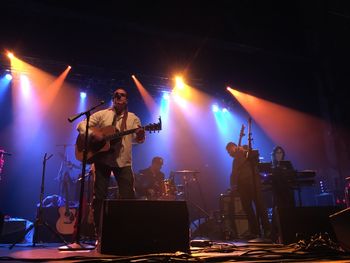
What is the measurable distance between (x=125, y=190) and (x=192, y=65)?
6.94 metres

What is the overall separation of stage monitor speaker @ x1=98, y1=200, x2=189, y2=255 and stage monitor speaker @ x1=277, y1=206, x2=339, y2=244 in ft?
4.79

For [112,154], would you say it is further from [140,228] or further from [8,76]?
[8,76]

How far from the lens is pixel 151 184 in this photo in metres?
9.04

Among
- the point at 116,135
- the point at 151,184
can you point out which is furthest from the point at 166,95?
the point at 116,135

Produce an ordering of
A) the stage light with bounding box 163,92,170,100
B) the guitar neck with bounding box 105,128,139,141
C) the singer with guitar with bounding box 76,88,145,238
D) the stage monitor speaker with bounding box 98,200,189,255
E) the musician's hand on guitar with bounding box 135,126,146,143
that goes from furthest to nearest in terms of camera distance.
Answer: the stage light with bounding box 163,92,170,100 < the musician's hand on guitar with bounding box 135,126,146,143 < the guitar neck with bounding box 105,128,139,141 < the singer with guitar with bounding box 76,88,145,238 < the stage monitor speaker with bounding box 98,200,189,255

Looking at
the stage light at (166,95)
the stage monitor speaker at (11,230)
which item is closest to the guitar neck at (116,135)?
the stage monitor speaker at (11,230)

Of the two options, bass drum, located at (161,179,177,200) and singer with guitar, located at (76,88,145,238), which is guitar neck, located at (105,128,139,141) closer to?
singer with guitar, located at (76,88,145,238)

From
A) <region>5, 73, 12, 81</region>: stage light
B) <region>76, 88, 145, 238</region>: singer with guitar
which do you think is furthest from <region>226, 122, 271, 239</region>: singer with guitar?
<region>5, 73, 12, 81</region>: stage light

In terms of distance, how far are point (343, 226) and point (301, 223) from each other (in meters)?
1.35

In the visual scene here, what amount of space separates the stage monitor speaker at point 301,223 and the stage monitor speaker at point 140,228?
4.79 feet

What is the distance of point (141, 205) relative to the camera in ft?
11.3

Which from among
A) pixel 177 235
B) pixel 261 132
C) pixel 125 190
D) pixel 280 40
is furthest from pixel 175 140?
pixel 177 235

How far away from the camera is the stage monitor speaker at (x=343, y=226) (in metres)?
2.95

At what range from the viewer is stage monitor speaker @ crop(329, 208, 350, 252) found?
9.66 feet
